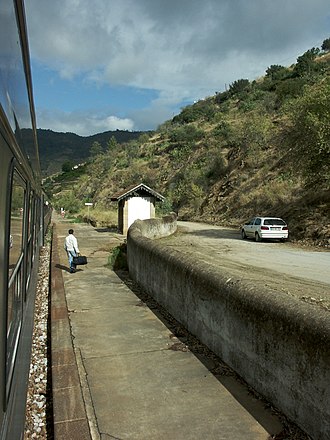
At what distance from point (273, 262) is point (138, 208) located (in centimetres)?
1473

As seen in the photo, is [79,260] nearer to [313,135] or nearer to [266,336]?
[266,336]

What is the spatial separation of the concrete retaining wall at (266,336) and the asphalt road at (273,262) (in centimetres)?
157

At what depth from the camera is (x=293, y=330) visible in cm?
387

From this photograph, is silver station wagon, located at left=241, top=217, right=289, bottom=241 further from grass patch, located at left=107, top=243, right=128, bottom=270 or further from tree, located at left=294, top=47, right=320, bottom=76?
tree, located at left=294, top=47, right=320, bottom=76

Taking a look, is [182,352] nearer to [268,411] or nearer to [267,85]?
[268,411]

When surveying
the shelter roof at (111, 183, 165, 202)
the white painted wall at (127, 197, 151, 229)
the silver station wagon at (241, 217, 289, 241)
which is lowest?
the silver station wagon at (241, 217, 289, 241)

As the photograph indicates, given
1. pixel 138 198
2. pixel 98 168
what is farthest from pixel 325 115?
pixel 98 168

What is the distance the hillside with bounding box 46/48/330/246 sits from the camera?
23.6 meters

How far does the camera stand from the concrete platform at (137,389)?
3.97 meters

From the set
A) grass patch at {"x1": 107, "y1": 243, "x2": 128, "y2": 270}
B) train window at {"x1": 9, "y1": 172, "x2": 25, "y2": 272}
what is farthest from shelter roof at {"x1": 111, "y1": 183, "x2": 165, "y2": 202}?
train window at {"x1": 9, "y1": 172, "x2": 25, "y2": 272}

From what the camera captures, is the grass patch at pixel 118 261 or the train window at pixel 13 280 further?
the grass patch at pixel 118 261

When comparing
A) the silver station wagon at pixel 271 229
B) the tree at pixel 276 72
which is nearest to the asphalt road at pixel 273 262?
the silver station wagon at pixel 271 229

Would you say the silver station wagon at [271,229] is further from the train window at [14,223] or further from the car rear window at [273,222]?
the train window at [14,223]

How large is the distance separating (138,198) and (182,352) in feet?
78.1
